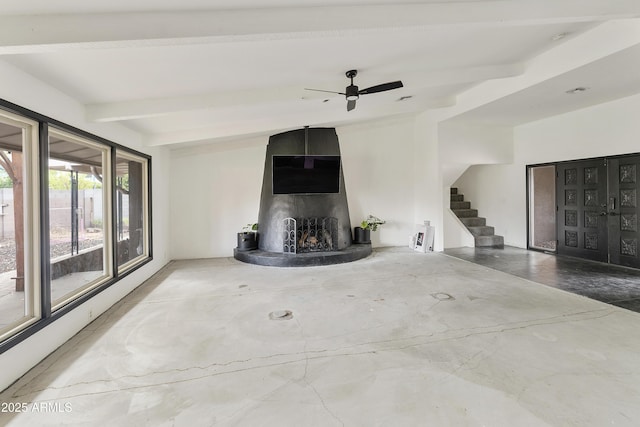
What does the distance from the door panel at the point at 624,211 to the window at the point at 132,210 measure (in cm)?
833

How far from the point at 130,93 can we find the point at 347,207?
483 cm

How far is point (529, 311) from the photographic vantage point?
337 cm

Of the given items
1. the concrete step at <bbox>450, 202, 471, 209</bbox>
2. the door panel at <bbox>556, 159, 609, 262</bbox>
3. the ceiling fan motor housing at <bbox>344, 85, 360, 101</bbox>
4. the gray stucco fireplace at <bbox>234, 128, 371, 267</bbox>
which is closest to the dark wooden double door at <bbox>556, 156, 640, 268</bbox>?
the door panel at <bbox>556, 159, 609, 262</bbox>

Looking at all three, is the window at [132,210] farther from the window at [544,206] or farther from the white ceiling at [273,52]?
the window at [544,206]

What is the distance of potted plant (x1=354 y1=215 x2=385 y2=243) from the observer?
7082mm

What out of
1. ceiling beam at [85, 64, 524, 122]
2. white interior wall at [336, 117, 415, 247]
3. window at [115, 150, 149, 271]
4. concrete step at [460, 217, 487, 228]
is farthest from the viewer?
concrete step at [460, 217, 487, 228]

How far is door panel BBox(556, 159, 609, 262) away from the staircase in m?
1.36

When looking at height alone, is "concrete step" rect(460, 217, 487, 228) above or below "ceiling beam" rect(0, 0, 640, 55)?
below

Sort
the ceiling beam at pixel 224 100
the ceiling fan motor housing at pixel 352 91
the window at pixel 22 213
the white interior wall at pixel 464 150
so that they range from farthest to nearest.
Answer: the white interior wall at pixel 464 150 < the ceiling fan motor housing at pixel 352 91 < the ceiling beam at pixel 224 100 < the window at pixel 22 213

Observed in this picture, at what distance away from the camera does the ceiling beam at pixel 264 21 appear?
1.79 meters

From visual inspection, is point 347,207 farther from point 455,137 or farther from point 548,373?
point 548,373

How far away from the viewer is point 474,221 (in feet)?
26.5

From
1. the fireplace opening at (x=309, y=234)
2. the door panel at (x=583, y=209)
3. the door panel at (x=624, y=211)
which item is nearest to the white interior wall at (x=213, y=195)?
the fireplace opening at (x=309, y=234)

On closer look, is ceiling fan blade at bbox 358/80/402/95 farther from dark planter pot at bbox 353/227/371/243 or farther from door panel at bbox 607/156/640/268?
door panel at bbox 607/156/640/268
